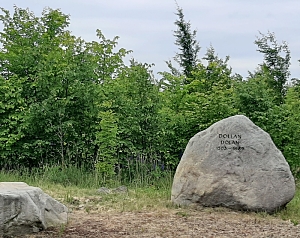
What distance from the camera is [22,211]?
553 cm

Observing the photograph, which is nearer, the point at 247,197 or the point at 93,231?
the point at 93,231

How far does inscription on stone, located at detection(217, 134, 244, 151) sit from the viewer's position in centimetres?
781

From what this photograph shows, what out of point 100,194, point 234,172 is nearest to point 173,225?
point 234,172

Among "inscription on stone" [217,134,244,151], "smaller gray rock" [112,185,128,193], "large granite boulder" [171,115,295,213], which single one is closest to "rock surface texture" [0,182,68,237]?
"large granite boulder" [171,115,295,213]

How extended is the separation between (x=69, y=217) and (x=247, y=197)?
9.23 ft

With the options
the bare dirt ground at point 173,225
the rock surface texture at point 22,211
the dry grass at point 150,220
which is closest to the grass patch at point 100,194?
the dry grass at point 150,220

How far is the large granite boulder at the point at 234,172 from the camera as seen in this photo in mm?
7426

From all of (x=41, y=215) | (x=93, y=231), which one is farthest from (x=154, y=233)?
(x=41, y=215)

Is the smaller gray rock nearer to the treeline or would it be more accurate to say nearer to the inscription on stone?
the treeline

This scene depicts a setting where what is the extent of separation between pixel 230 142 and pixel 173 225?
214 cm

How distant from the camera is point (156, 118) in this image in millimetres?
10672

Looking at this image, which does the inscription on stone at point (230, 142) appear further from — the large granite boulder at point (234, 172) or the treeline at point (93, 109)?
the treeline at point (93, 109)

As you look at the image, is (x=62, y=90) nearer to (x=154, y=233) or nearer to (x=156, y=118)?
(x=156, y=118)

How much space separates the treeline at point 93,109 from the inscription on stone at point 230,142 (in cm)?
286
